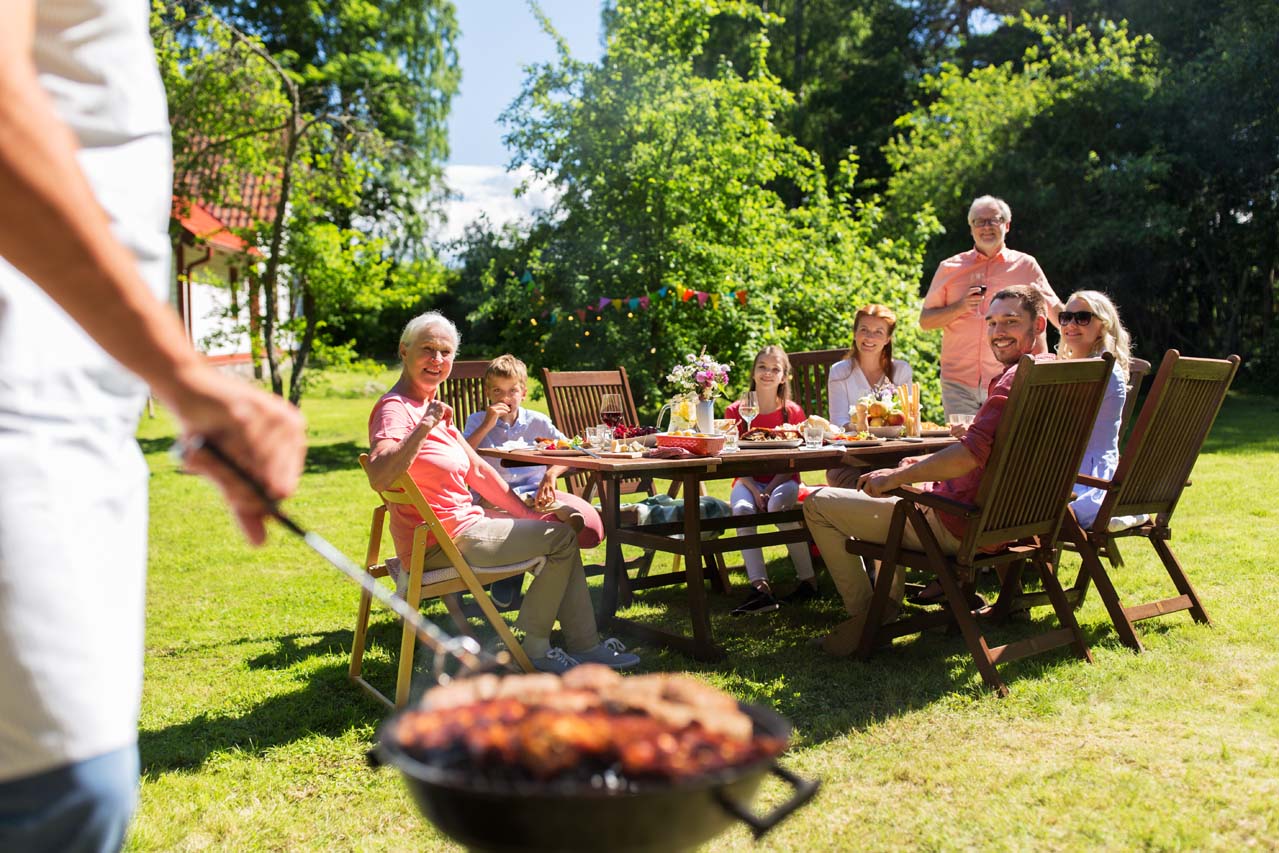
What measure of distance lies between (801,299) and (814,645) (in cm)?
709

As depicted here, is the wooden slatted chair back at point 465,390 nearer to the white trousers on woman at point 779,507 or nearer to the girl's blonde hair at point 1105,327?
the white trousers on woman at point 779,507

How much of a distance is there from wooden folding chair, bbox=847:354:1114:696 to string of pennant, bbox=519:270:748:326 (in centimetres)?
668

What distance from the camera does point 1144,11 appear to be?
65.0ft

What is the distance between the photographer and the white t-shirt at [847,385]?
20.4 ft

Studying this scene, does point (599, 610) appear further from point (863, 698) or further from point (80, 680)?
point (80, 680)

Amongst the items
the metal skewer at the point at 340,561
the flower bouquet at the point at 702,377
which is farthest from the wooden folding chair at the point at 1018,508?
the metal skewer at the point at 340,561

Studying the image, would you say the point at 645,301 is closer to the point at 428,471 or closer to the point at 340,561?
the point at 428,471

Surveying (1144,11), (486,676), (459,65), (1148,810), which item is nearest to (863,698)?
(1148,810)

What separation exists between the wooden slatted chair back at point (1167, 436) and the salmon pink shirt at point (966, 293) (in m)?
1.40

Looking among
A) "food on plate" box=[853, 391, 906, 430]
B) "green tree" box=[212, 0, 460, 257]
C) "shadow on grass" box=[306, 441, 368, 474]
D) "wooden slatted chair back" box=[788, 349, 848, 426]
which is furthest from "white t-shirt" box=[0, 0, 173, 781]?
"green tree" box=[212, 0, 460, 257]

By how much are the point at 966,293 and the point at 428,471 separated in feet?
11.1

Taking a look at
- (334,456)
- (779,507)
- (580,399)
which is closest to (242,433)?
(779,507)

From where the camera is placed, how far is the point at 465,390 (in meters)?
→ 6.36

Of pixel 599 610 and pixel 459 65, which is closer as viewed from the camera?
pixel 599 610
